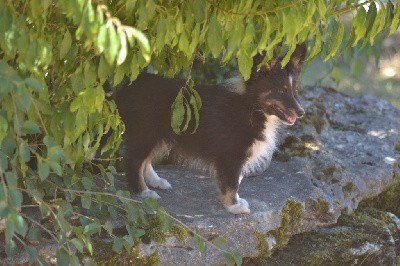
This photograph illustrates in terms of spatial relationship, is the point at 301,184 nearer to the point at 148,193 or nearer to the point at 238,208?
the point at 238,208

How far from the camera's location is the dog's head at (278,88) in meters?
6.30

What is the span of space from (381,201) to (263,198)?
4.35ft

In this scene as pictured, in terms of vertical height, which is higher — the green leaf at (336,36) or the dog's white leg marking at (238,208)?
the green leaf at (336,36)

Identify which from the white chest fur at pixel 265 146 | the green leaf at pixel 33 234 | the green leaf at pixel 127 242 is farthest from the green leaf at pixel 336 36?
the green leaf at pixel 33 234

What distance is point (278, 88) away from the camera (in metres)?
6.31

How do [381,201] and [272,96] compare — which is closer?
[272,96]

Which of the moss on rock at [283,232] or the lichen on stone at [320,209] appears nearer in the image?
the moss on rock at [283,232]

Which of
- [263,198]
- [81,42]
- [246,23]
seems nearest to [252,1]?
[246,23]

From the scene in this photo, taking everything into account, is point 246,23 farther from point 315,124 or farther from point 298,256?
point 315,124

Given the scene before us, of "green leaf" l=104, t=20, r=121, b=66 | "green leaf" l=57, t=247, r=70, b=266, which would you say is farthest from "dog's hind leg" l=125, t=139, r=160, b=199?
"green leaf" l=104, t=20, r=121, b=66

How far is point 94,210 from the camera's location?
5.66 meters

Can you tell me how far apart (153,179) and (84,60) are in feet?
6.45

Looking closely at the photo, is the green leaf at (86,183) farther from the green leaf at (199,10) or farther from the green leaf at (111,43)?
the green leaf at (111,43)

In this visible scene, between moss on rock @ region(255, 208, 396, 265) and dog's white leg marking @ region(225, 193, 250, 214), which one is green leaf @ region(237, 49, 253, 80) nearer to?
dog's white leg marking @ region(225, 193, 250, 214)
